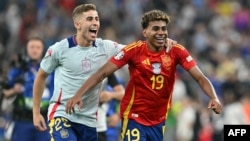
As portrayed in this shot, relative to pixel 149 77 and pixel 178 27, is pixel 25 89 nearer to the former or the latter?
pixel 149 77

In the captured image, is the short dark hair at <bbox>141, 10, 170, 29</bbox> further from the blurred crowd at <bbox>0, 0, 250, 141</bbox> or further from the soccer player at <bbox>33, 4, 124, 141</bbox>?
the blurred crowd at <bbox>0, 0, 250, 141</bbox>

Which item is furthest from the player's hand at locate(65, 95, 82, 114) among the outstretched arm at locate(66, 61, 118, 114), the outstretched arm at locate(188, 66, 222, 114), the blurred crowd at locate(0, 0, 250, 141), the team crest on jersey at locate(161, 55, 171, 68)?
the blurred crowd at locate(0, 0, 250, 141)

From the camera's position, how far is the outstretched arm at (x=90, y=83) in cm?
1226

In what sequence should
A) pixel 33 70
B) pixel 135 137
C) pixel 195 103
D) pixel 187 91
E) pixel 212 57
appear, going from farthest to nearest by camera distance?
1. pixel 212 57
2. pixel 187 91
3. pixel 195 103
4. pixel 33 70
5. pixel 135 137

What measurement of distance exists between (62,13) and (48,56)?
16198 mm

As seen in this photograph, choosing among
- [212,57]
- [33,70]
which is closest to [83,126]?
[33,70]

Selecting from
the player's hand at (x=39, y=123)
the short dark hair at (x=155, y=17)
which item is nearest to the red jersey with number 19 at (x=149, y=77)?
the short dark hair at (x=155, y=17)

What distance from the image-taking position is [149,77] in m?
12.5

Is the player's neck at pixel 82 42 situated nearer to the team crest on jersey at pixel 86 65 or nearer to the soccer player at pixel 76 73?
the soccer player at pixel 76 73

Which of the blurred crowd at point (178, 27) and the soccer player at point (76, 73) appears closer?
the soccer player at point (76, 73)

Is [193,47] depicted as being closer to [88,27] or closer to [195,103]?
[195,103]

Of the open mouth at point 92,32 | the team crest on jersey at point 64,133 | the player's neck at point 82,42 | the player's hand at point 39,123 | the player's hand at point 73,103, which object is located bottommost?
the team crest on jersey at point 64,133

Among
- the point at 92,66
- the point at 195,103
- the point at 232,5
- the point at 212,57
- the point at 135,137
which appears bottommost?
the point at 135,137

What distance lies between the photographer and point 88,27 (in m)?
12.8
